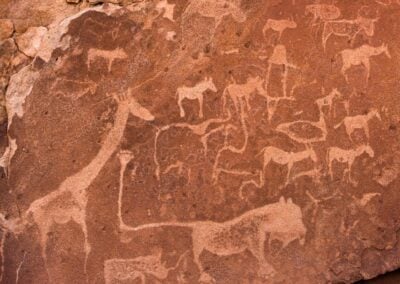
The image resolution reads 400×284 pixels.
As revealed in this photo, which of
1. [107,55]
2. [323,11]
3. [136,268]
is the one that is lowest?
[136,268]

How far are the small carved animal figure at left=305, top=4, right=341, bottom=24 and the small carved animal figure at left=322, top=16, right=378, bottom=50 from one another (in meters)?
0.03

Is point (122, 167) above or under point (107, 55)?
under

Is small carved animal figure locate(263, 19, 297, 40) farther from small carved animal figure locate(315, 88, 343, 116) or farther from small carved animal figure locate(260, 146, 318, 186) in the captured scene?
small carved animal figure locate(260, 146, 318, 186)

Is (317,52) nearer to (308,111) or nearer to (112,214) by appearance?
(308,111)

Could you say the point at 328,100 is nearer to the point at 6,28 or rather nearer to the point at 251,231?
the point at 251,231

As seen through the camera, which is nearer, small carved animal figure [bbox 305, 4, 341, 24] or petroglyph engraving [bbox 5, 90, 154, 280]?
petroglyph engraving [bbox 5, 90, 154, 280]

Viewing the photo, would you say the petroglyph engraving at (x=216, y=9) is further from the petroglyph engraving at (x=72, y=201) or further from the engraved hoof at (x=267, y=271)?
the engraved hoof at (x=267, y=271)

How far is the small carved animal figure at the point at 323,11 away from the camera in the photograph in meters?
2.43

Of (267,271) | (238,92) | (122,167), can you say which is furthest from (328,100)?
(122,167)

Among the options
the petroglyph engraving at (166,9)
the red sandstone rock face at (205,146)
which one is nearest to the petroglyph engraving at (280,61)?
the red sandstone rock face at (205,146)

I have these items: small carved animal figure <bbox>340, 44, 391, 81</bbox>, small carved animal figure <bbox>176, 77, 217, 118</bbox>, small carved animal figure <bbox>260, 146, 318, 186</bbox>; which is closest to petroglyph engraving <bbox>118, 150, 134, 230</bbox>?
small carved animal figure <bbox>176, 77, 217, 118</bbox>

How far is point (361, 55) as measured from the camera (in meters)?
2.40

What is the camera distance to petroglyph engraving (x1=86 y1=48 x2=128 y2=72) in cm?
239

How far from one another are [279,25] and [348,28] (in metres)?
0.32
